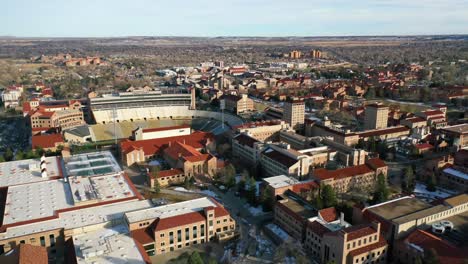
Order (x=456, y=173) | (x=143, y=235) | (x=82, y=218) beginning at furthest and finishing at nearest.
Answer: (x=456, y=173)
(x=82, y=218)
(x=143, y=235)

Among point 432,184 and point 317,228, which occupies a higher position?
point 317,228

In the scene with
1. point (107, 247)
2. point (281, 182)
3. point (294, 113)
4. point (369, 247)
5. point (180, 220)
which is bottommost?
point (369, 247)

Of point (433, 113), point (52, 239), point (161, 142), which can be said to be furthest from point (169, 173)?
point (433, 113)

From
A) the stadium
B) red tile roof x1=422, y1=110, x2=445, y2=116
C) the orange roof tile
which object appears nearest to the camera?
the orange roof tile

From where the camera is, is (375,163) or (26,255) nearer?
(26,255)

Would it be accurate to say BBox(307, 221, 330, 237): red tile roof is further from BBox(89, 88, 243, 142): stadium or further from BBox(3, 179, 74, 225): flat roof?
BBox(89, 88, 243, 142): stadium

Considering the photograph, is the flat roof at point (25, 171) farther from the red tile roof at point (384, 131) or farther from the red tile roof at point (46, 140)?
the red tile roof at point (384, 131)

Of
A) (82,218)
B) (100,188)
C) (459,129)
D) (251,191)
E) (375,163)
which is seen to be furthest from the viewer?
(459,129)

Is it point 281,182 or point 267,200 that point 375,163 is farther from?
point 267,200

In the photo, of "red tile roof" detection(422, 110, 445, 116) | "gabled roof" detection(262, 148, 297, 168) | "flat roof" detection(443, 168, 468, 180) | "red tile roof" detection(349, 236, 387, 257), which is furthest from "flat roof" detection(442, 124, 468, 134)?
"red tile roof" detection(349, 236, 387, 257)
